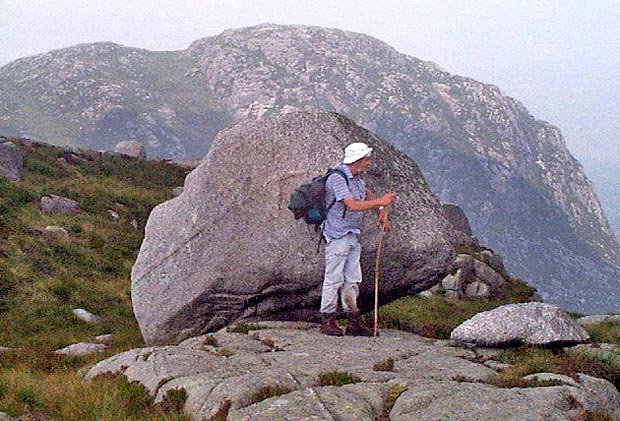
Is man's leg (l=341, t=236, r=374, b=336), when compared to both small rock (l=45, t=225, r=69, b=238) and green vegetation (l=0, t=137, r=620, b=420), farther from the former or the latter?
small rock (l=45, t=225, r=69, b=238)

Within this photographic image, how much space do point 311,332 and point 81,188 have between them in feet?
81.0

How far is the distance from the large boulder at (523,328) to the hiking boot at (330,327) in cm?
266

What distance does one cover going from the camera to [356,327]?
1394cm

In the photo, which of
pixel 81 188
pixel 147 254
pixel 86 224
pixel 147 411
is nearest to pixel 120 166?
pixel 81 188

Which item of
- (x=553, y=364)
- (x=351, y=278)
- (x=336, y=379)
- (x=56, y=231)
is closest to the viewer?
(x=336, y=379)

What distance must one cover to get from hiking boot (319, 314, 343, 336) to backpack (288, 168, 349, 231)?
2212mm

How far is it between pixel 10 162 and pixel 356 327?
27.7 meters

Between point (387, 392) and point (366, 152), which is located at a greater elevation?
point (366, 152)

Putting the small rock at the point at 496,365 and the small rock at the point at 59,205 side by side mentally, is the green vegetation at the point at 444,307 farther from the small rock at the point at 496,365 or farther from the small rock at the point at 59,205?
the small rock at the point at 59,205

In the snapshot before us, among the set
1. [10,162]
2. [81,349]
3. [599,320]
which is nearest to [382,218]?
[81,349]

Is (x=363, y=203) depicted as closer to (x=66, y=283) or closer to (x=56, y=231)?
(x=66, y=283)

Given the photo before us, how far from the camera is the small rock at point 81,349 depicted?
49.2 ft

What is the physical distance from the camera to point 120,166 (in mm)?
46250

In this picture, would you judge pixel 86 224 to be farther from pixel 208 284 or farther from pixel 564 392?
pixel 564 392
